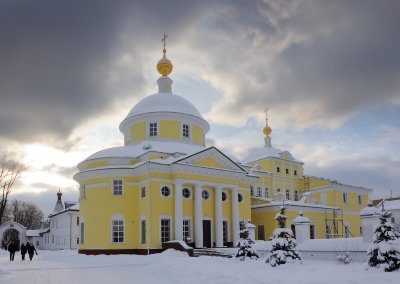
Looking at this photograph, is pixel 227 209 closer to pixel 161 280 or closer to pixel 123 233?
pixel 123 233

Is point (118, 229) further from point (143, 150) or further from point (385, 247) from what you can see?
point (385, 247)

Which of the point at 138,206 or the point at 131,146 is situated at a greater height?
the point at 131,146

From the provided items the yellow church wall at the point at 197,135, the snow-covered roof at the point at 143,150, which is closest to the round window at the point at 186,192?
the snow-covered roof at the point at 143,150

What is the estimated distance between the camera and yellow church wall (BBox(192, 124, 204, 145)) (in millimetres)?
37759

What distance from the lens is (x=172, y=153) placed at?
111 feet

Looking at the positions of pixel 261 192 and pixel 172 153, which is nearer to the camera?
pixel 172 153

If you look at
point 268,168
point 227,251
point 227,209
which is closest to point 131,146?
point 227,209

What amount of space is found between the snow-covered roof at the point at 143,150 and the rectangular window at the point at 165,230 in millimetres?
5694

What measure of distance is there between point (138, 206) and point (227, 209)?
281 inches

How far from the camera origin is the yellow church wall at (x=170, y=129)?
119 feet

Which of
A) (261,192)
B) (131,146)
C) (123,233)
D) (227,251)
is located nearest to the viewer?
(227,251)

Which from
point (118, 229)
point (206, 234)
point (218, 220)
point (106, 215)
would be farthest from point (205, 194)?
point (106, 215)

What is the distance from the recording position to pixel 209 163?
32625 millimetres

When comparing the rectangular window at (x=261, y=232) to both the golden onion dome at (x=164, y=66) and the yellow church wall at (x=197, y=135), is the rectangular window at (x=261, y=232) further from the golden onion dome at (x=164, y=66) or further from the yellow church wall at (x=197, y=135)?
the golden onion dome at (x=164, y=66)
